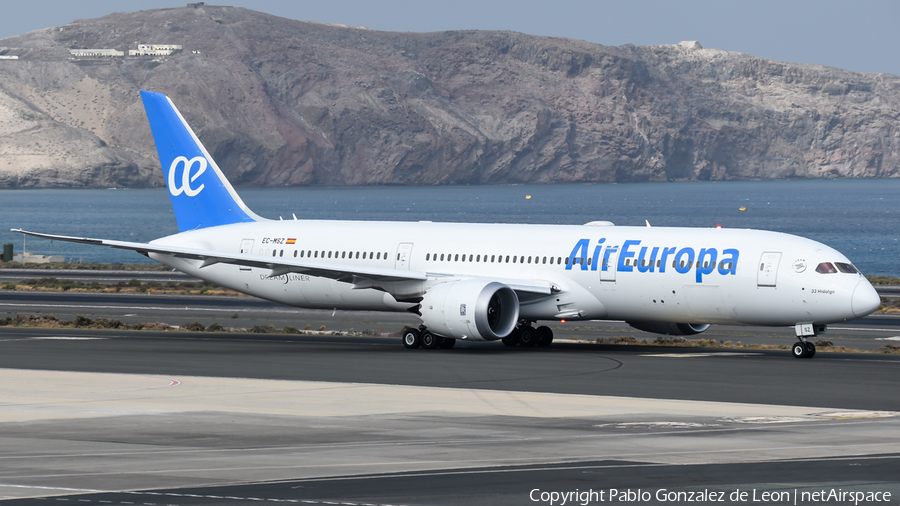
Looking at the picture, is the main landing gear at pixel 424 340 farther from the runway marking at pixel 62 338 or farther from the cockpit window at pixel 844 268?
the cockpit window at pixel 844 268

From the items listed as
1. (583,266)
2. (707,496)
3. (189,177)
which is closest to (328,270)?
(583,266)

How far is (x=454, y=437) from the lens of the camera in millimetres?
20969

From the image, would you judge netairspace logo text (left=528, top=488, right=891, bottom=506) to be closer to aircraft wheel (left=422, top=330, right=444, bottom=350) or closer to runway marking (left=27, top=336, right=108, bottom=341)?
aircraft wheel (left=422, top=330, right=444, bottom=350)

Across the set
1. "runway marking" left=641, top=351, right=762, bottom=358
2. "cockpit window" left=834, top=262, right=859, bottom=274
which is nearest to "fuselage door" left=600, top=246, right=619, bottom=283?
"runway marking" left=641, top=351, right=762, bottom=358

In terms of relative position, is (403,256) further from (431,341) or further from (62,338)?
(62,338)

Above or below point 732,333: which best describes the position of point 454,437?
below

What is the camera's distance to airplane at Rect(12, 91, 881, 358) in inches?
1401

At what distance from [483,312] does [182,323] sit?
1981 cm

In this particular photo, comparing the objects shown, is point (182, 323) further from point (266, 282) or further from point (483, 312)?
point (483, 312)

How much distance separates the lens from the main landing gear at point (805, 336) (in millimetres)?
35625

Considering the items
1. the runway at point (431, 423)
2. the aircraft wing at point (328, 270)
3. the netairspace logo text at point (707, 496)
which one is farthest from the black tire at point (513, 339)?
the netairspace logo text at point (707, 496)

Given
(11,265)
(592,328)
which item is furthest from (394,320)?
(11,265)

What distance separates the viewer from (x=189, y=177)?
158ft

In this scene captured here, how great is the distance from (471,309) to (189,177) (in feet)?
52.8
